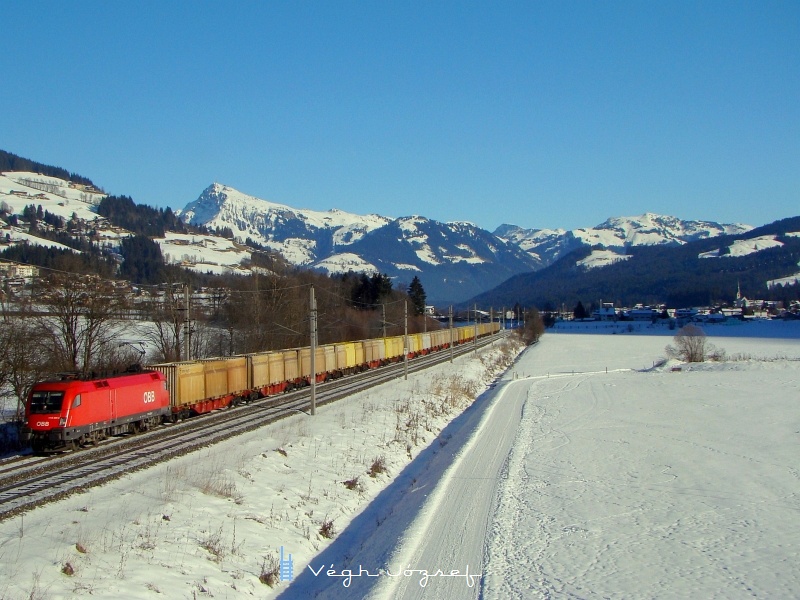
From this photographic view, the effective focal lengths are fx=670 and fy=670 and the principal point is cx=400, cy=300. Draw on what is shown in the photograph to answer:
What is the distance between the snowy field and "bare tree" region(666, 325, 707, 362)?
45532 mm

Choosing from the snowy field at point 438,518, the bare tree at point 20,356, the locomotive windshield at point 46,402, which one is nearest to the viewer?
the snowy field at point 438,518

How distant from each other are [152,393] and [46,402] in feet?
18.8

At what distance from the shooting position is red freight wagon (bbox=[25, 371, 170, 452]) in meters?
22.4

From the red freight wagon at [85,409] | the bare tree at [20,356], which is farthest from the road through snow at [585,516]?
the bare tree at [20,356]

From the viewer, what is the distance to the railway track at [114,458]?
55.8 ft

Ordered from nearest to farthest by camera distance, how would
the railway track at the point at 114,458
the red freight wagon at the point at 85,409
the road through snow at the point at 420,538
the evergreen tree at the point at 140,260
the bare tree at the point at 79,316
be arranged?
1. the road through snow at the point at 420,538
2. the railway track at the point at 114,458
3. the red freight wagon at the point at 85,409
4. the bare tree at the point at 79,316
5. the evergreen tree at the point at 140,260

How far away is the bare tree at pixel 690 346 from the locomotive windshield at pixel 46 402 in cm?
6774

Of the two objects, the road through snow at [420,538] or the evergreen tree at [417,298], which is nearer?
the road through snow at [420,538]

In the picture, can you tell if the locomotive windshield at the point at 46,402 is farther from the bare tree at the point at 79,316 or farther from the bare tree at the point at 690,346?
the bare tree at the point at 690,346

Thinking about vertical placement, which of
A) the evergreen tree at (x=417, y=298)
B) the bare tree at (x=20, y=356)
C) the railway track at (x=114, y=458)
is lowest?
the railway track at (x=114, y=458)

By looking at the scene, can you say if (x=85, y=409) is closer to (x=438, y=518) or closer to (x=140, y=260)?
(x=438, y=518)

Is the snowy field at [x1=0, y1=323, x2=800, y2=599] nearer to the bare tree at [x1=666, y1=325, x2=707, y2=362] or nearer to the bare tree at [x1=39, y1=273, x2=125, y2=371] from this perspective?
the bare tree at [x1=39, y1=273, x2=125, y2=371]

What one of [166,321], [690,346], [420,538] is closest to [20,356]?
[420,538]

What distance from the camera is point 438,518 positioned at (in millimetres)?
15664
